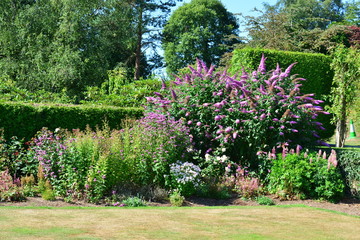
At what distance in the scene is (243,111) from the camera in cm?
943

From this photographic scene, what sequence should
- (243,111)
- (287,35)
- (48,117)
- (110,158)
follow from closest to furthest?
1. (110,158)
2. (243,111)
3. (48,117)
4. (287,35)

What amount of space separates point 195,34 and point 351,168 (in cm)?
2597

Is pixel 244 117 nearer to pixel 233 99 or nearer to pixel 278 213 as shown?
pixel 233 99

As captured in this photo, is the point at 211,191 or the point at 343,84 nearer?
the point at 211,191

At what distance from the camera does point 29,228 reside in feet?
17.1

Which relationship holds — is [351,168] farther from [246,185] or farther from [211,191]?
[211,191]

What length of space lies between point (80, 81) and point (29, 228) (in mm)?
19749

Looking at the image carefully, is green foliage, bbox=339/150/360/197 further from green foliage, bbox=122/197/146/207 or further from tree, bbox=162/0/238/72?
tree, bbox=162/0/238/72

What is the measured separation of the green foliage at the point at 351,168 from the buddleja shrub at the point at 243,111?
93 cm

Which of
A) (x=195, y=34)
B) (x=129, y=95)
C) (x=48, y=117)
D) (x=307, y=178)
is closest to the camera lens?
(x=307, y=178)

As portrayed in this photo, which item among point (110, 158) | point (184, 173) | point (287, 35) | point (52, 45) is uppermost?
point (287, 35)

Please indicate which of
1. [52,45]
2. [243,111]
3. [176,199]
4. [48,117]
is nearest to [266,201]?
[176,199]

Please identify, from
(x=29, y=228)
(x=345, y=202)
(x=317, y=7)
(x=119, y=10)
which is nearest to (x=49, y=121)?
(x=29, y=228)

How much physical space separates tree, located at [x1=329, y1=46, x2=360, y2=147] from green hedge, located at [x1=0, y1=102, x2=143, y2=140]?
28.0 feet
